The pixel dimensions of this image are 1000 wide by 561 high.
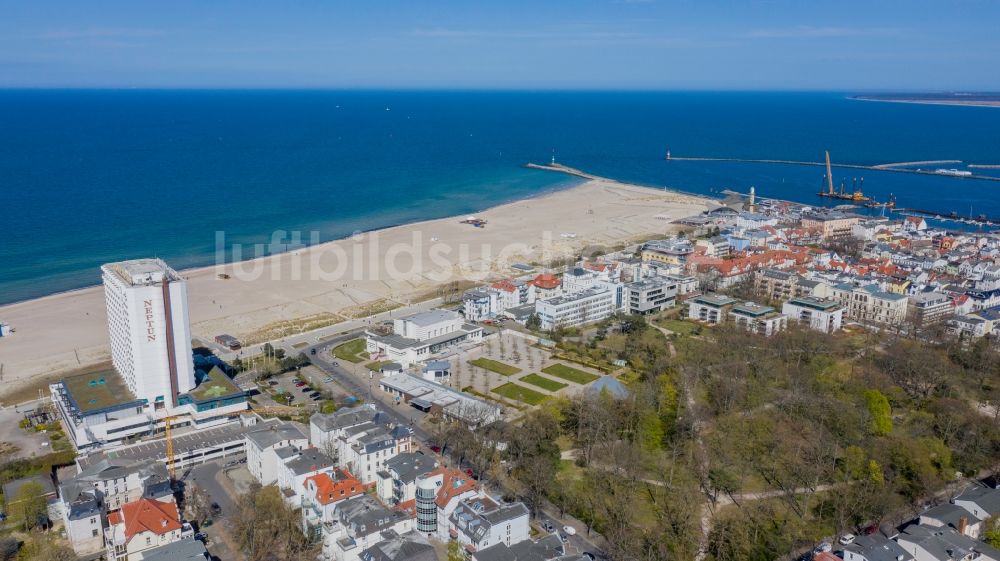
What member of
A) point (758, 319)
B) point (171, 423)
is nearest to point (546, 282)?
point (758, 319)

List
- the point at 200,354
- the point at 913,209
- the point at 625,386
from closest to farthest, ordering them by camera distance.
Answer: the point at 625,386, the point at 200,354, the point at 913,209

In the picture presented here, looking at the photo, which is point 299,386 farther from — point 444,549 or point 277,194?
point 277,194

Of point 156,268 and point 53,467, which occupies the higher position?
point 156,268

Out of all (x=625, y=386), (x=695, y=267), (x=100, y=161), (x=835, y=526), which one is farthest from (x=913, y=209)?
(x=100, y=161)

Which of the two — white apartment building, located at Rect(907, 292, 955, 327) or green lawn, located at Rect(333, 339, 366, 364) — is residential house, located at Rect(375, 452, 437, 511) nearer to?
green lawn, located at Rect(333, 339, 366, 364)

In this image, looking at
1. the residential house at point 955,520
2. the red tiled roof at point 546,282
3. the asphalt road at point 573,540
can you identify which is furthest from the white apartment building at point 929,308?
the asphalt road at point 573,540

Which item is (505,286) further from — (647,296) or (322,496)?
(322,496)

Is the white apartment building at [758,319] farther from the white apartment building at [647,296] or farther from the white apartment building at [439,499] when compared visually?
the white apartment building at [439,499]

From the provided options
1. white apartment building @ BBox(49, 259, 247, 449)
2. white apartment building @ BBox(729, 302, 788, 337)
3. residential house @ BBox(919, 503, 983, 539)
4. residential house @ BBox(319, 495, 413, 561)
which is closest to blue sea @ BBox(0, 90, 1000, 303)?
white apartment building @ BBox(49, 259, 247, 449)
